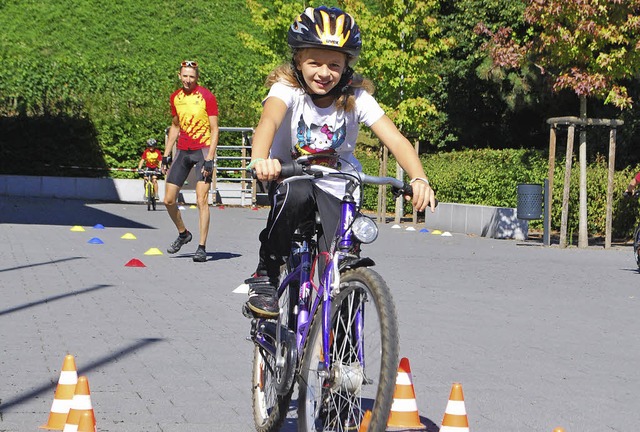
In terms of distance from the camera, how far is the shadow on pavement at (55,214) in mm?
21266

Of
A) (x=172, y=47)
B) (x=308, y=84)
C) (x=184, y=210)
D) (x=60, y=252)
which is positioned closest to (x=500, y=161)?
(x=184, y=210)

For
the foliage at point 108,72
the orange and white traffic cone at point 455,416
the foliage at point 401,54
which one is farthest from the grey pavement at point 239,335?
the foliage at point 108,72

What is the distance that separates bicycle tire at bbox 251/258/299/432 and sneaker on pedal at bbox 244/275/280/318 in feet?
0.17

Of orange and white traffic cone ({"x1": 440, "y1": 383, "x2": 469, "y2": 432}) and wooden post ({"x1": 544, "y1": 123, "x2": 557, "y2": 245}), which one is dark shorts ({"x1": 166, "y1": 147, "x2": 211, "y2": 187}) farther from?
orange and white traffic cone ({"x1": 440, "y1": 383, "x2": 469, "y2": 432})

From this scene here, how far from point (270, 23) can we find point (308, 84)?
2759 centimetres

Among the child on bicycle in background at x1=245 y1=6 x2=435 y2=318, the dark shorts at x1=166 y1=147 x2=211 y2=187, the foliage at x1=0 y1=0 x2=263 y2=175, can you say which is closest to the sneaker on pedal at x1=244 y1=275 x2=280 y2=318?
the child on bicycle in background at x1=245 y1=6 x2=435 y2=318

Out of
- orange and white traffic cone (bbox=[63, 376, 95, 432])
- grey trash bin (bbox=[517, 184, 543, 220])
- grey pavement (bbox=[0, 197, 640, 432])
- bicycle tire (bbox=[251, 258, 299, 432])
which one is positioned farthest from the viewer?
grey trash bin (bbox=[517, 184, 543, 220])

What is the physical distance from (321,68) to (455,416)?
64.8 inches

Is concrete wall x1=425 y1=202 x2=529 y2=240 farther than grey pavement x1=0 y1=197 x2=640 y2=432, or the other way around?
concrete wall x1=425 y1=202 x2=529 y2=240

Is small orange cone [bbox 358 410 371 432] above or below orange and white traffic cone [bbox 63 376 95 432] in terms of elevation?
above

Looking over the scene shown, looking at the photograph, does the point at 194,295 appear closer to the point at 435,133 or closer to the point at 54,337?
the point at 54,337

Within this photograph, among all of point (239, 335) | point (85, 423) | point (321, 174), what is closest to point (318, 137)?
point (321, 174)

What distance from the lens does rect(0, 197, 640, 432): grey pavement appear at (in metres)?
5.90

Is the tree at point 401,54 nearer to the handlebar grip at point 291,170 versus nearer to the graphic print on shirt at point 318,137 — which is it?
the graphic print on shirt at point 318,137
